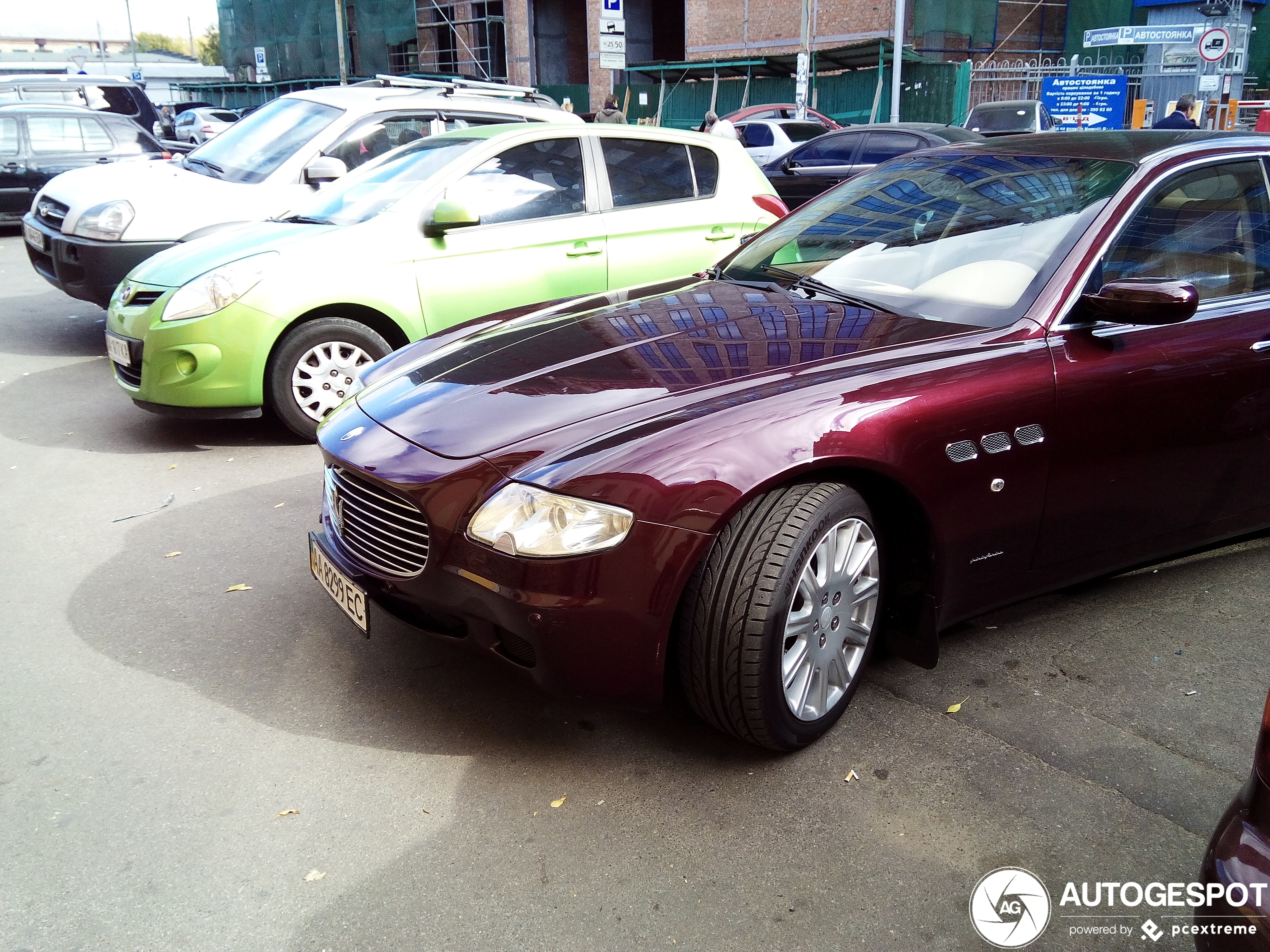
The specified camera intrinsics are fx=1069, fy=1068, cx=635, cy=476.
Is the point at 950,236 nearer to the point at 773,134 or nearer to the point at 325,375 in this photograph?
the point at 325,375

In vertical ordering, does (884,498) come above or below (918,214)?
below

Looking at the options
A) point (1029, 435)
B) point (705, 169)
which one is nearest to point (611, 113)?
point (705, 169)

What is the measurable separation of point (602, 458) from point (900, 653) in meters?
1.18

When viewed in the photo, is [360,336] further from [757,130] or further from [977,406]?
[757,130]

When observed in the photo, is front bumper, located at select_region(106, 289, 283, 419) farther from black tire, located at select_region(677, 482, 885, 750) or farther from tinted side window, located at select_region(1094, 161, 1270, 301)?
tinted side window, located at select_region(1094, 161, 1270, 301)

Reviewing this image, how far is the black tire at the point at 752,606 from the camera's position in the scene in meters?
2.63

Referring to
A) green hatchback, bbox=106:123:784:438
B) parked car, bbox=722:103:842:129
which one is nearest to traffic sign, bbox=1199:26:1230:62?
parked car, bbox=722:103:842:129

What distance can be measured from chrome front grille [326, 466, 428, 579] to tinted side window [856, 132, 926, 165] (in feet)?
39.2

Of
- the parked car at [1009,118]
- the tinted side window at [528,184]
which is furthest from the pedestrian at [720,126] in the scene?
the tinted side window at [528,184]

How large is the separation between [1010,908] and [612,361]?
1.75 m

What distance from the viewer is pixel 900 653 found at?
3166 millimetres

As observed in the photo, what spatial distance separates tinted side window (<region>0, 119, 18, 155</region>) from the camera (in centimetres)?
1246

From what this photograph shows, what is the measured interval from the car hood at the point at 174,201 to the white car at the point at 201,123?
18867mm

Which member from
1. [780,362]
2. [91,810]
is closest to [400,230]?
[780,362]
